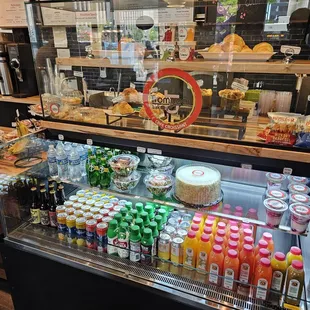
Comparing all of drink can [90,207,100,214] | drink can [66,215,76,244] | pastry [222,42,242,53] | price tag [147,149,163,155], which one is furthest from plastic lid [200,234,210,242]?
pastry [222,42,242,53]

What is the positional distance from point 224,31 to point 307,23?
716mm

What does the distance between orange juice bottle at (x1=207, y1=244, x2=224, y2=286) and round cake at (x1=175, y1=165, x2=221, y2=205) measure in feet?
0.89

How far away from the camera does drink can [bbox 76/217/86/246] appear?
6.33 feet

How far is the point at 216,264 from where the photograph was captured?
5.17ft

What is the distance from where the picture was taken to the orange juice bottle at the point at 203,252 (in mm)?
1606

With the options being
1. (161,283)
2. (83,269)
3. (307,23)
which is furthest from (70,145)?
(307,23)

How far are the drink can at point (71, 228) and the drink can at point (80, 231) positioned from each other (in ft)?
0.11

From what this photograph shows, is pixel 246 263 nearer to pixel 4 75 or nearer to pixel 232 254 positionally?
pixel 232 254

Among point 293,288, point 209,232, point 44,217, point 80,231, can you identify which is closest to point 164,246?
point 209,232

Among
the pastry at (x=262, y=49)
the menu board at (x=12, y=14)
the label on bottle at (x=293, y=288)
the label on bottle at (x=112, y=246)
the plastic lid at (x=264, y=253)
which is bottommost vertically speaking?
the label on bottle at (x=112, y=246)

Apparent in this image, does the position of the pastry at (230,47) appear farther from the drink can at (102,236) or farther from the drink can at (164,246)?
the drink can at (102,236)

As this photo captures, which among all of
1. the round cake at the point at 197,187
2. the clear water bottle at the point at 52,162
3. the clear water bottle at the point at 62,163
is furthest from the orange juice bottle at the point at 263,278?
the clear water bottle at the point at 52,162

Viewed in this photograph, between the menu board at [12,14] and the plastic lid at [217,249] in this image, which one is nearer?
the plastic lid at [217,249]

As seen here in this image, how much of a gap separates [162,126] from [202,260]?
2.72 ft
